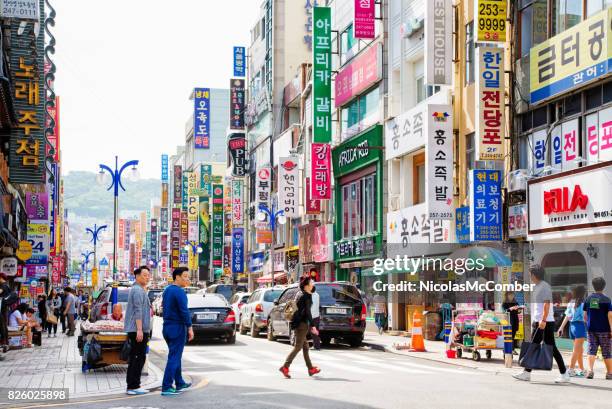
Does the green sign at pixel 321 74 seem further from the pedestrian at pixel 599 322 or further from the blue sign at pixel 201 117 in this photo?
the blue sign at pixel 201 117

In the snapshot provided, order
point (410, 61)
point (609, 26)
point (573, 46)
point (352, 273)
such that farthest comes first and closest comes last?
1. point (352, 273)
2. point (410, 61)
3. point (573, 46)
4. point (609, 26)

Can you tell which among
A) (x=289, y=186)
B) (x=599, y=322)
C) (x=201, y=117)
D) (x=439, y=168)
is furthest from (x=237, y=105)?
(x=599, y=322)

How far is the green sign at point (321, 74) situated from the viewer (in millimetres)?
45656

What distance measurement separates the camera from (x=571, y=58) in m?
24.3

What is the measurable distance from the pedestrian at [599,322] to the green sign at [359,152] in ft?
70.7

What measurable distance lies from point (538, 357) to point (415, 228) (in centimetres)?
1951

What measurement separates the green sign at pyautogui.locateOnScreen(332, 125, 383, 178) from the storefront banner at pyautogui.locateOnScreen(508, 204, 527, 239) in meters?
11.7

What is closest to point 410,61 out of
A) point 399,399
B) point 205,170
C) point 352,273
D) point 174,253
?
point 352,273

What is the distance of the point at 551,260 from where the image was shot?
1022 inches

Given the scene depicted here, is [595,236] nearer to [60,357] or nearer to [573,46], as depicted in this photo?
[573,46]

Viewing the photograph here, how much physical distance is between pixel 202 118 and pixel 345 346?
289ft

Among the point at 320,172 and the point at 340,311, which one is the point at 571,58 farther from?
the point at 320,172

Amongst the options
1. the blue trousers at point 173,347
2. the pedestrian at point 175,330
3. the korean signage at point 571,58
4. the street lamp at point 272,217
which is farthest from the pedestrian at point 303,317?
the street lamp at point 272,217

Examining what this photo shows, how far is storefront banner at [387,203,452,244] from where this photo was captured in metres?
32.6
